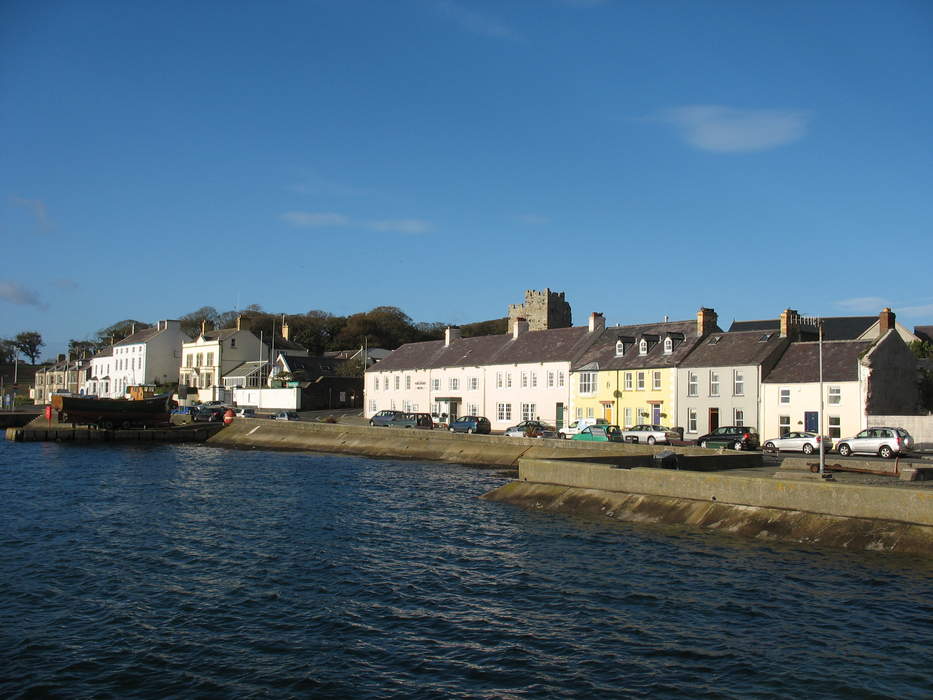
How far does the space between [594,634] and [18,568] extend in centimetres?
1464

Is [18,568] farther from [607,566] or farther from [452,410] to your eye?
[452,410]

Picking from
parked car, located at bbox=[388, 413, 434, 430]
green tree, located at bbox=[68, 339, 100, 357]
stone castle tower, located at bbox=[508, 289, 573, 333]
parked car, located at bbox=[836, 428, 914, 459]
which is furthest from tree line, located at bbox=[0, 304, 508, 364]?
parked car, located at bbox=[836, 428, 914, 459]

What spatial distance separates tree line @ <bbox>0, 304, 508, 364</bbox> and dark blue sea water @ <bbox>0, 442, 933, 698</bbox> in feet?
354

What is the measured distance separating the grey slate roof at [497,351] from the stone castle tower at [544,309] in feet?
82.1

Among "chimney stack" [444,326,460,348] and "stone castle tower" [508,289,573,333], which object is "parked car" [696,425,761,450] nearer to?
"chimney stack" [444,326,460,348]

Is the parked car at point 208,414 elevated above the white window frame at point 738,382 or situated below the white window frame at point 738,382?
below

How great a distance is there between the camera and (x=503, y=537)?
24.9 meters

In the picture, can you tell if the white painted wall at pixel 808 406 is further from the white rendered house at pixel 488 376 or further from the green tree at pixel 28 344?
the green tree at pixel 28 344

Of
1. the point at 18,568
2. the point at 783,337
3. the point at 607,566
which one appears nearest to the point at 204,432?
the point at 783,337

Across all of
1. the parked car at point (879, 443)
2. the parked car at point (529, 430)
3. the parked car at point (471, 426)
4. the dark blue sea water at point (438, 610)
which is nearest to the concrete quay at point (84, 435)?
the parked car at point (471, 426)

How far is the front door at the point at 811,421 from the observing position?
4928 cm

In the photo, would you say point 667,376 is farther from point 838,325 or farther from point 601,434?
point 838,325

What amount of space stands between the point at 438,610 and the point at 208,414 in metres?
69.9

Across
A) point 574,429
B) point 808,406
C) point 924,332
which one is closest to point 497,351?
point 574,429
